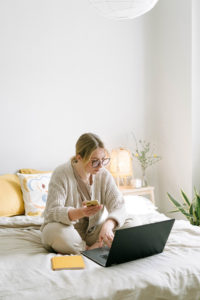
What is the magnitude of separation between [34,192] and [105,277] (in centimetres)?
139

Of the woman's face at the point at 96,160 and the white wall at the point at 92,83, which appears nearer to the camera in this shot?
the woman's face at the point at 96,160

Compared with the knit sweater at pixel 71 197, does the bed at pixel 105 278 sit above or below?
below

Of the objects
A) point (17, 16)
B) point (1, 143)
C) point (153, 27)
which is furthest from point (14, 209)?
point (153, 27)

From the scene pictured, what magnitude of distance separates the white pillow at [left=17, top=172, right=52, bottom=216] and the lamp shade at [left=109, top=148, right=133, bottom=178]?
28.6 inches

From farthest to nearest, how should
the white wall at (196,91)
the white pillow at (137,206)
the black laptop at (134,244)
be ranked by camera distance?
the white wall at (196,91) → the white pillow at (137,206) → the black laptop at (134,244)

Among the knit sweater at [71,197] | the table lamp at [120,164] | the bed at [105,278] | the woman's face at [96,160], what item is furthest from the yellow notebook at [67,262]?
the table lamp at [120,164]

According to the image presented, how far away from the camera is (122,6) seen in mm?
1622

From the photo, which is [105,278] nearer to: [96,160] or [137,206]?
[96,160]

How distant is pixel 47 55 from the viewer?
312cm

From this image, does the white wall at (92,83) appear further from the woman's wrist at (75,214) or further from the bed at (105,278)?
the bed at (105,278)

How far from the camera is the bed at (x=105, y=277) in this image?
123 cm

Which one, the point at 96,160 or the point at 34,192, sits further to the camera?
the point at 34,192

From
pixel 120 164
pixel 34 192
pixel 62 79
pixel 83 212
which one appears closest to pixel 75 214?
pixel 83 212

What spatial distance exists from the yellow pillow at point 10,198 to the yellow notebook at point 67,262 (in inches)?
41.9
